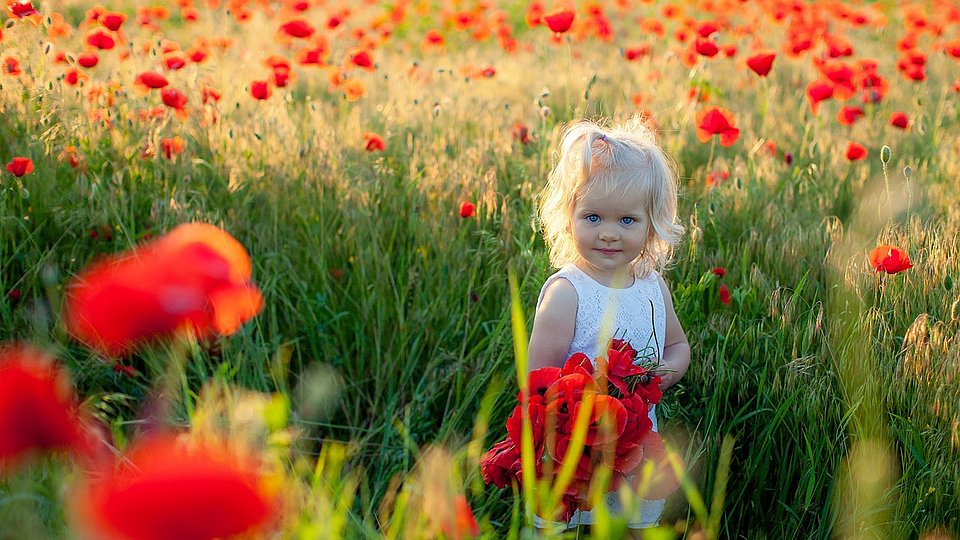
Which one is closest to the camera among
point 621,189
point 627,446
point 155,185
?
point 627,446

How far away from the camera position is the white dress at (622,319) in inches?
77.3

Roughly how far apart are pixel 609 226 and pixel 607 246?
0.04 metres

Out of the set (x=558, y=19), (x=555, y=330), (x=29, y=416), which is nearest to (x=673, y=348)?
(x=555, y=330)

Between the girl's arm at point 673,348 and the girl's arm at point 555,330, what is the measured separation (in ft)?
0.70

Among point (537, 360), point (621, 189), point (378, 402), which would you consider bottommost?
point (378, 402)

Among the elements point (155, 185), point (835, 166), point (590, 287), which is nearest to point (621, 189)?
point (590, 287)

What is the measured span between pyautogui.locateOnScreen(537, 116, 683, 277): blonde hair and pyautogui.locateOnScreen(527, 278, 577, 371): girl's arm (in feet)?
0.41

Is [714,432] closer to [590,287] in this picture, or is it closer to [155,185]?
[590,287]

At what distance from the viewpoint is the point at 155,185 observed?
2.60m

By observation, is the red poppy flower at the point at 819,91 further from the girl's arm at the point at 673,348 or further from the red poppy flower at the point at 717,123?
the girl's arm at the point at 673,348

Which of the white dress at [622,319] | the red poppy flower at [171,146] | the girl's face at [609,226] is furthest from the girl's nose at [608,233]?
the red poppy flower at [171,146]

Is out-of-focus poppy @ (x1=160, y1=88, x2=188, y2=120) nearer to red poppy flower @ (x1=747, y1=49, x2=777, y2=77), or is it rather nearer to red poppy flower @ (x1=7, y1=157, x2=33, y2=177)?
red poppy flower @ (x1=7, y1=157, x2=33, y2=177)

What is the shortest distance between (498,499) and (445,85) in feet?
Answer: 9.51

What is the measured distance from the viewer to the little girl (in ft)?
6.40
